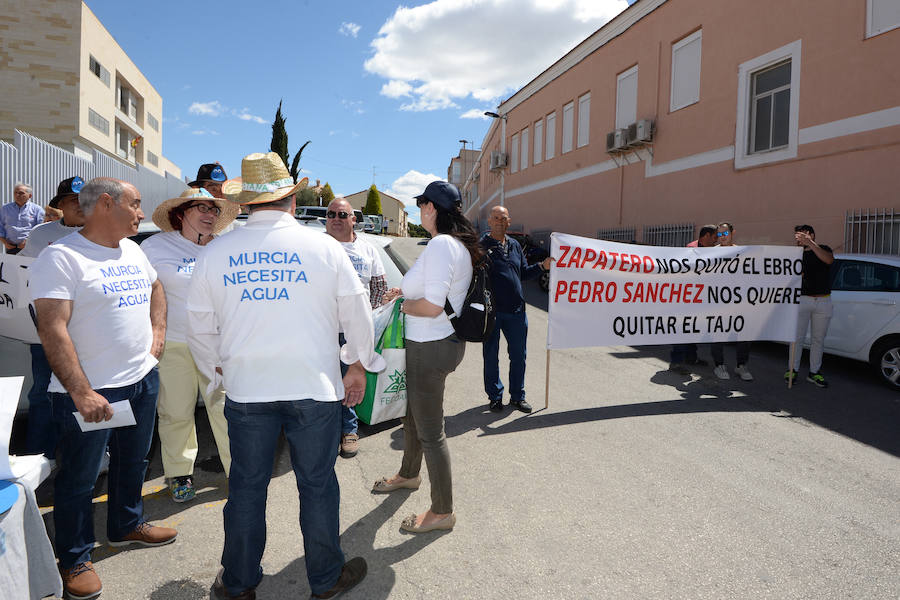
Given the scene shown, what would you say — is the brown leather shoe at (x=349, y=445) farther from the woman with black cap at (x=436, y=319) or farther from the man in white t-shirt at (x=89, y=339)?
the man in white t-shirt at (x=89, y=339)

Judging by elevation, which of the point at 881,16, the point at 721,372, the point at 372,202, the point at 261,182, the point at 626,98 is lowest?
the point at 721,372

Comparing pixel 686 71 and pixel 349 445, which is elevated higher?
pixel 686 71

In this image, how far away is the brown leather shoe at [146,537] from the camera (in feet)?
10.0

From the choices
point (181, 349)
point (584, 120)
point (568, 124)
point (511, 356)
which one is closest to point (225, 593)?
point (181, 349)

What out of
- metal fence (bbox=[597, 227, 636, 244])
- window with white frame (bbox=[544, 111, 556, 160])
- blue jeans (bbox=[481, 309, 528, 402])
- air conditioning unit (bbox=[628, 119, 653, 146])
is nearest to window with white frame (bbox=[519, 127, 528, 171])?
window with white frame (bbox=[544, 111, 556, 160])

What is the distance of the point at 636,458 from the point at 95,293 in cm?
389

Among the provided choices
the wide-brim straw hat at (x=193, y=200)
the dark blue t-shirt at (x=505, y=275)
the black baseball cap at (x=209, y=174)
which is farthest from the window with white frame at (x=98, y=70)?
the wide-brim straw hat at (x=193, y=200)

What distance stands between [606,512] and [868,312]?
5836mm

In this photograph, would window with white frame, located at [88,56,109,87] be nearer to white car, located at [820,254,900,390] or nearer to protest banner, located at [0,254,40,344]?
protest banner, located at [0,254,40,344]

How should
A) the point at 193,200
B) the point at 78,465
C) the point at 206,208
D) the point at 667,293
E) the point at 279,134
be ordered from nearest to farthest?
the point at 78,465 < the point at 193,200 < the point at 206,208 < the point at 667,293 < the point at 279,134

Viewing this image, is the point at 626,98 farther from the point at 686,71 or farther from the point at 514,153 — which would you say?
the point at 514,153

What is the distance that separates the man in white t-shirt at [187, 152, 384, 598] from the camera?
2289 millimetres

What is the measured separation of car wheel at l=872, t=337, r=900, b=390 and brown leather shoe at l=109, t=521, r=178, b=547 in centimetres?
791

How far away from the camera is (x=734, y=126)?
1328 centimetres
